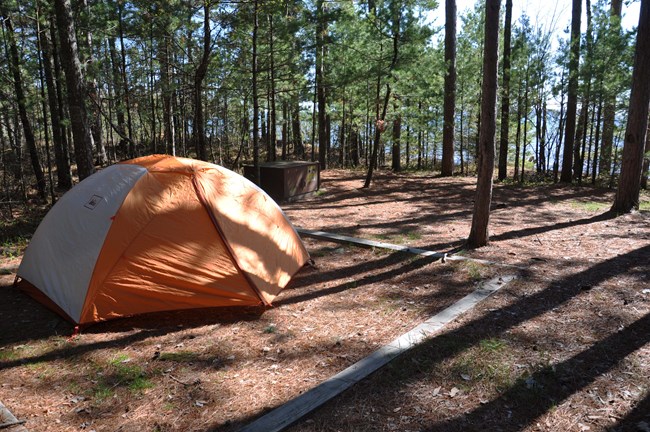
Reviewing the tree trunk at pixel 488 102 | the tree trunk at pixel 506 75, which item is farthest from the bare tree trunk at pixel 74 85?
the tree trunk at pixel 506 75

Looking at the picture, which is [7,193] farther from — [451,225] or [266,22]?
[451,225]

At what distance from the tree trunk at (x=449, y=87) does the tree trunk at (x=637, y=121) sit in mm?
7250

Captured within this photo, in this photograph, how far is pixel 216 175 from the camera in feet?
18.5

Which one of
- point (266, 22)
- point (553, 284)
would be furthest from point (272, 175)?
point (553, 284)

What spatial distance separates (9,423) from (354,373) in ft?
8.38

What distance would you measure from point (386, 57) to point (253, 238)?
9.83 metres

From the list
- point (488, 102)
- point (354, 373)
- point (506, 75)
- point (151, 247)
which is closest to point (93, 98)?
point (151, 247)

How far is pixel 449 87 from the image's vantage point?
16.9 m

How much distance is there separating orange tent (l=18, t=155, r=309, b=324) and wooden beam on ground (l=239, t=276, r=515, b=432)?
1.68 metres

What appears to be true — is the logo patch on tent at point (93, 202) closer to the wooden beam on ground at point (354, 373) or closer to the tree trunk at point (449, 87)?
the wooden beam on ground at point (354, 373)

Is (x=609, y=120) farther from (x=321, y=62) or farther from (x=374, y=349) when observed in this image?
(x=374, y=349)

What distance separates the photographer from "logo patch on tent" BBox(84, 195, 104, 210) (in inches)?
201

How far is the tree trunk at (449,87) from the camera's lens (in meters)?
16.3

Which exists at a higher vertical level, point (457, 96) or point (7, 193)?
point (457, 96)
